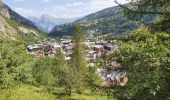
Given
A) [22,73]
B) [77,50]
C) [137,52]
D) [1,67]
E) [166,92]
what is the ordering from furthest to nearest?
[77,50] < [22,73] < [1,67] < [166,92] < [137,52]

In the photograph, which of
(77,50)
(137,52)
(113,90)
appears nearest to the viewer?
(137,52)

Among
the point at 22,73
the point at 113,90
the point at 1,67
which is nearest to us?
the point at 113,90

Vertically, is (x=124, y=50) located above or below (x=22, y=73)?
above

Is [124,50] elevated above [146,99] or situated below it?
above

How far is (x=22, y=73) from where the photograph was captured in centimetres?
2145

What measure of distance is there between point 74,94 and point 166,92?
72.7 m

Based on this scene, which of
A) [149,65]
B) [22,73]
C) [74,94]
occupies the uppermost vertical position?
[149,65]

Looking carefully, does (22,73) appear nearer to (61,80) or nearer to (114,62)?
(114,62)

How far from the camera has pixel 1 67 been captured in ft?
65.0

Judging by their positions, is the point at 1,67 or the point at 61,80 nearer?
the point at 1,67

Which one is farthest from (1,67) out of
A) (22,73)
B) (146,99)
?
(146,99)

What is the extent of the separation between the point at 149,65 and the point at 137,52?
0.56m

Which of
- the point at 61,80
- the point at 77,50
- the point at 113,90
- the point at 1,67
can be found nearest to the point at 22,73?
the point at 1,67

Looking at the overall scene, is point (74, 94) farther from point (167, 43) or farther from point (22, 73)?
point (167, 43)
